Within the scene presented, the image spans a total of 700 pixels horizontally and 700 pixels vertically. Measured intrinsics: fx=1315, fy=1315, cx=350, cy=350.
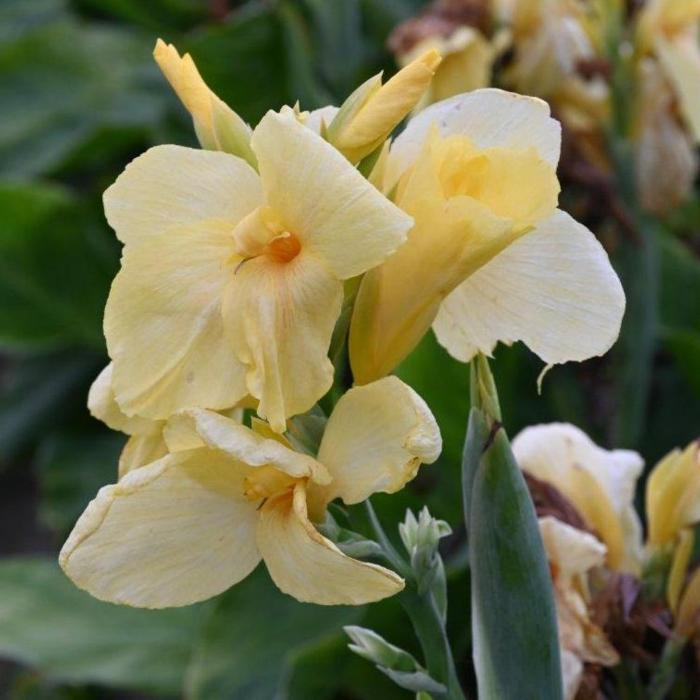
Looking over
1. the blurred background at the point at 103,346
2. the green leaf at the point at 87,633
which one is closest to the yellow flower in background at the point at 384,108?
the blurred background at the point at 103,346

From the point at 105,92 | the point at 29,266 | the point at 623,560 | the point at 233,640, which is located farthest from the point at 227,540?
the point at 105,92

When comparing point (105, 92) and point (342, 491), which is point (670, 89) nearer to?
point (342, 491)

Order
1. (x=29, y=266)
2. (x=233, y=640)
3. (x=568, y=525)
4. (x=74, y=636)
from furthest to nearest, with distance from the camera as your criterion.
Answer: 1. (x=29, y=266)
2. (x=74, y=636)
3. (x=233, y=640)
4. (x=568, y=525)

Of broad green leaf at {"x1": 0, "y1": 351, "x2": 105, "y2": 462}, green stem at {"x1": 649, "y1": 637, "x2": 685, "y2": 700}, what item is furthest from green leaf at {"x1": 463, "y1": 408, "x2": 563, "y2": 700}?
broad green leaf at {"x1": 0, "y1": 351, "x2": 105, "y2": 462}

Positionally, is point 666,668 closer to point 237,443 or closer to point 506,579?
point 506,579

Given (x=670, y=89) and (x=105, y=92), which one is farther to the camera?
(x=105, y=92)

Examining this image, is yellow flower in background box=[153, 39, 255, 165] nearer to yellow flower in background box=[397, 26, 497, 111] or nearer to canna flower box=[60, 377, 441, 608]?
canna flower box=[60, 377, 441, 608]

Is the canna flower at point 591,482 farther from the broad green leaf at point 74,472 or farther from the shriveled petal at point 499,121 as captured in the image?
the broad green leaf at point 74,472
